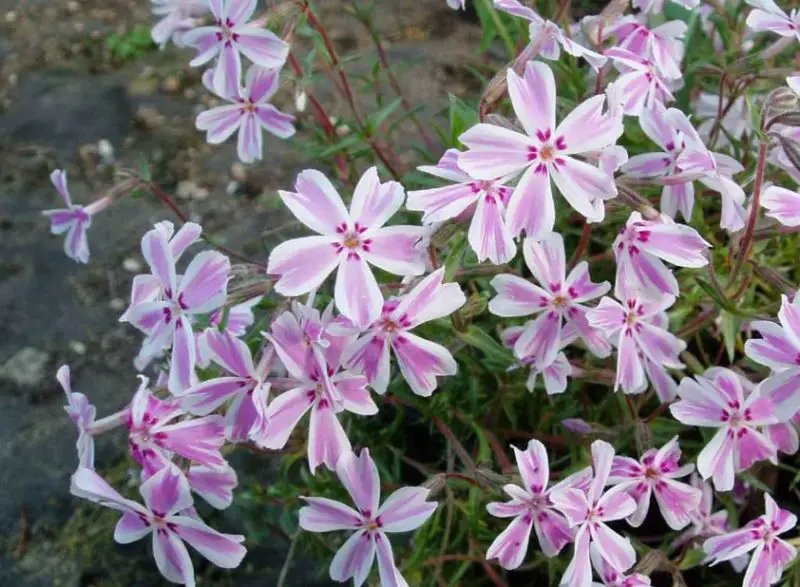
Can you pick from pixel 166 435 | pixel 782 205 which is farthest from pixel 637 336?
pixel 166 435

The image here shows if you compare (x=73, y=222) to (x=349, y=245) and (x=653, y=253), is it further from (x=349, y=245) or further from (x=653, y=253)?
(x=653, y=253)

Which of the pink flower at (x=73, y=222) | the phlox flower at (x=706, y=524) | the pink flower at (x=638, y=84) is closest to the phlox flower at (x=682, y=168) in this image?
the pink flower at (x=638, y=84)

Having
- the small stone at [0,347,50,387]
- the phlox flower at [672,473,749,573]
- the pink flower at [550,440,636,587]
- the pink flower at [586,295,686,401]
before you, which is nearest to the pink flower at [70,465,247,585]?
the pink flower at [550,440,636,587]

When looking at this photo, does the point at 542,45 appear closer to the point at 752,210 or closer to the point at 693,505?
the point at 752,210

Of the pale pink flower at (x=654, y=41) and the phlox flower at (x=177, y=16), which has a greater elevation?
the pale pink flower at (x=654, y=41)

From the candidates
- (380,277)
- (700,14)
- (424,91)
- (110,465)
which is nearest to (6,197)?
(110,465)

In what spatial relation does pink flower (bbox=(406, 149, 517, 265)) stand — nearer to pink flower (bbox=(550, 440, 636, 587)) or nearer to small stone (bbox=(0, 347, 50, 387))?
pink flower (bbox=(550, 440, 636, 587))

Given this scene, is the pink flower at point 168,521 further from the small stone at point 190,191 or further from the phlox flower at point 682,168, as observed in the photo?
the small stone at point 190,191
